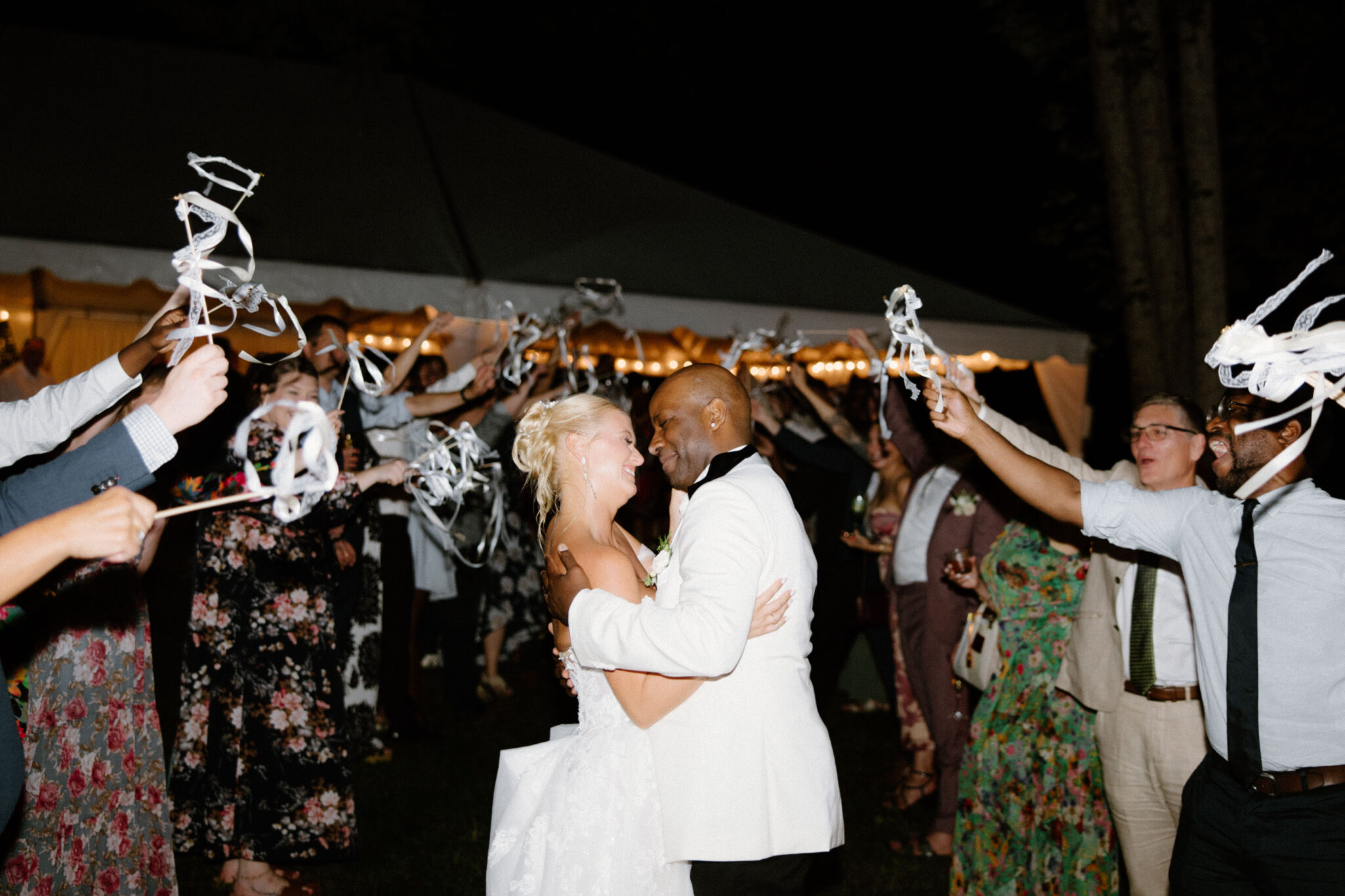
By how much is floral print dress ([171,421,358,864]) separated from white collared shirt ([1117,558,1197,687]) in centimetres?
320

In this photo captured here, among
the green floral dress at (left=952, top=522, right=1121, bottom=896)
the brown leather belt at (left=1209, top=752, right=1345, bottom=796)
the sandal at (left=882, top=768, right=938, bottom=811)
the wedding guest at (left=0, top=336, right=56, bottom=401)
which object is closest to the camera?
the brown leather belt at (left=1209, top=752, right=1345, bottom=796)

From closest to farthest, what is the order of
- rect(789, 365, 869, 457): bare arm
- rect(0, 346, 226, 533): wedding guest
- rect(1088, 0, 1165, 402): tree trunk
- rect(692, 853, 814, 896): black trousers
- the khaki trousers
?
rect(0, 346, 226, 533): wedding guest
rect(692, 853, 814, 896): black trousers
the khaki trousers
rect(789, 365, 869, 457): bare arm
rect(1088, 0, 1165, 402): tree trunk

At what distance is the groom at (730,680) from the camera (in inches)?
91.8

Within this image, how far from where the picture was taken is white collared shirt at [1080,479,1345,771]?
259 centimetres

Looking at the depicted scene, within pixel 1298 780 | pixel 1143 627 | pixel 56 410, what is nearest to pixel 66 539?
pixel 56 410

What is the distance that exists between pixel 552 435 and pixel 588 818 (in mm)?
1055

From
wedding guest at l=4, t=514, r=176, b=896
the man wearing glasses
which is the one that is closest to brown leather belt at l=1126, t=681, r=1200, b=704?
the man wearing glasses

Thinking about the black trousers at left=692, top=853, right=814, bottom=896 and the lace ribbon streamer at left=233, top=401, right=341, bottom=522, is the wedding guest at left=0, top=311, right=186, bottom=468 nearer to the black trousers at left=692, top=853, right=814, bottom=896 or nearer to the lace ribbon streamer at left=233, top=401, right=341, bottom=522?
the lace ribbon streamer at left=233, top=401, right=341, bottom=522

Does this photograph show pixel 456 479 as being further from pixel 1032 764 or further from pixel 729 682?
pixel 729 682

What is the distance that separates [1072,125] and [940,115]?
14.4m

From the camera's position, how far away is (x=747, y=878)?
245cm

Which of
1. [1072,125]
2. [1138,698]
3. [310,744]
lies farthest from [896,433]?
[1072,125]

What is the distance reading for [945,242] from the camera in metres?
24.5

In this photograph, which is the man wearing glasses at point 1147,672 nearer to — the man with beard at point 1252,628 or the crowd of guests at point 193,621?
the man with beard at point 1252,628
